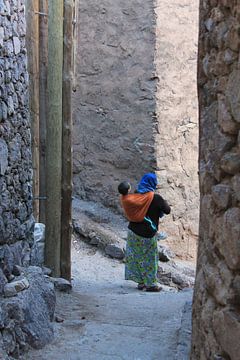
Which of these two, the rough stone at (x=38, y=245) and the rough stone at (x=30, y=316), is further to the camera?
the rough stone at (x=38, y=245)

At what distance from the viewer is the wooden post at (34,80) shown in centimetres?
593

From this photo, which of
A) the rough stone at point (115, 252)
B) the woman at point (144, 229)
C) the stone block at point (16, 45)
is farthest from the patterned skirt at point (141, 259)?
the stone block at point (16, 45)

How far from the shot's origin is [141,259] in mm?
6336

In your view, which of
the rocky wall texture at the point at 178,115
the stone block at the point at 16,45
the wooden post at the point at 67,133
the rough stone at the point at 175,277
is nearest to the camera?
the stone block at the point at 16,45

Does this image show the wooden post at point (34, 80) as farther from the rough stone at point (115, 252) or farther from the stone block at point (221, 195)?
the stone block at point (221, 195)

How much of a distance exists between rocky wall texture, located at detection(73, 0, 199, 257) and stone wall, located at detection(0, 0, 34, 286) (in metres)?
3.24

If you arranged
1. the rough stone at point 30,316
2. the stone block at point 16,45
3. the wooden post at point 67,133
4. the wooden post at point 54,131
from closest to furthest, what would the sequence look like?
1. the rough stone at point 30,316
2. the stone block at point 16,45
3. the wooden post at point 54,131
4. the wooden post at point 67,133

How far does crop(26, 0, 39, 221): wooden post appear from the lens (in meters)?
A: 5.93

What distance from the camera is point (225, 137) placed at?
1.92 metres

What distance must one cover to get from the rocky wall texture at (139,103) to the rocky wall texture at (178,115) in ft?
0.04

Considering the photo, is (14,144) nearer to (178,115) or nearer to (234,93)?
(234,93)

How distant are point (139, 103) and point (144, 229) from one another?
8.09 ft

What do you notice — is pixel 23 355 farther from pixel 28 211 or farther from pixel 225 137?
pixel 225 137

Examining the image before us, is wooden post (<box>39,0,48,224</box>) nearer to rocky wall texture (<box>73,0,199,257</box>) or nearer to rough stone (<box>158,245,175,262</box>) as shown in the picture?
rough stone (<box>158,245,175,262</box>)
